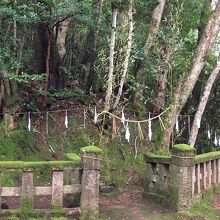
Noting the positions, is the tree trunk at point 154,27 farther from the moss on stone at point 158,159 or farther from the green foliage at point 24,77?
the green foliage at point 24,77

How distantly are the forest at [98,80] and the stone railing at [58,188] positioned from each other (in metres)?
2.81

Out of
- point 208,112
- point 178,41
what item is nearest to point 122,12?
point 178,41

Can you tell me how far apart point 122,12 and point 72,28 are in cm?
274

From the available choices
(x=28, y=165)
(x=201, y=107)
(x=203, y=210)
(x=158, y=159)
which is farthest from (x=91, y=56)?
(x=28, y=165)

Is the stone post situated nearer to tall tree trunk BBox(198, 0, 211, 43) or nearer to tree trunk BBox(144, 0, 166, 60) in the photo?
tree trunk BBox(144, 0, 166, 60)

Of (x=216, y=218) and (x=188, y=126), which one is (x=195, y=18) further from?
(x=216, y=218)

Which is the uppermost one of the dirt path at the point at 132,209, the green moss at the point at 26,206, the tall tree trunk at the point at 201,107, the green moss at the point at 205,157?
the tall tree trunk at the point at 201,107

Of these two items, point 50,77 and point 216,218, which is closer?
point 216,218

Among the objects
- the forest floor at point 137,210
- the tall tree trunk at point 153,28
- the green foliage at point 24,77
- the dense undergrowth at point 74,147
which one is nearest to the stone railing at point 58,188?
the forest floor at point 137,210

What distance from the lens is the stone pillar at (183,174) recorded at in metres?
8.74

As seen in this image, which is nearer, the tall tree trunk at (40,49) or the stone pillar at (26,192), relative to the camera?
the stone pillar at (26,192)

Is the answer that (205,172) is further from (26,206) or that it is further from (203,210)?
(26,206)

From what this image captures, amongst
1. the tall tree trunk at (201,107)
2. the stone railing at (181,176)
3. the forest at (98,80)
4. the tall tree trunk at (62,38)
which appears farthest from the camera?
the tall tree trunk at (62,38)

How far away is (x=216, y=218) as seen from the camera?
9.01 m
